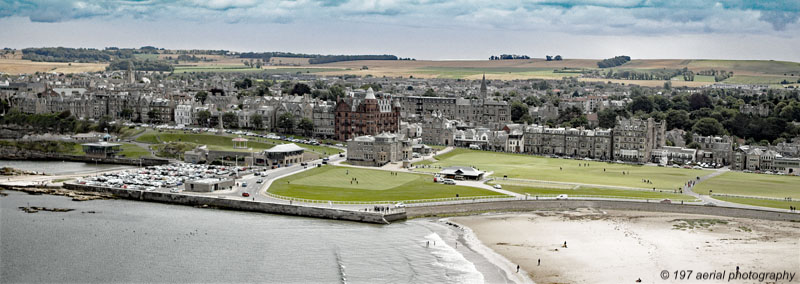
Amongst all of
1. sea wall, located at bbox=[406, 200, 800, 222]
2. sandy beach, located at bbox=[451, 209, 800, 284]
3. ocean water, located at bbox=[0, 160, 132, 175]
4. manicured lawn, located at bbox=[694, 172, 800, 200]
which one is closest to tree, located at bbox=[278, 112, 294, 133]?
ocean water, located at bbox=[0, 160, 132, 175]

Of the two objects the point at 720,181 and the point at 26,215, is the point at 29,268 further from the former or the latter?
the point at 720,181

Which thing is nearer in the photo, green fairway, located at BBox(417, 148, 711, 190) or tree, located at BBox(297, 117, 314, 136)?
green fairway, located at BBox(417, 148, 711, 190)

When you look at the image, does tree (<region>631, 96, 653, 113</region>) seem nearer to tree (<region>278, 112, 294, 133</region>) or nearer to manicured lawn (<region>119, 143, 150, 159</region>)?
tree (<region>278, 112, 294, 133</region>)

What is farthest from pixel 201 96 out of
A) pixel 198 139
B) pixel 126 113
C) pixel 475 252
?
pixel 475 252

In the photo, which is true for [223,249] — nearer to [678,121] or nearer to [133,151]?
[133,151]

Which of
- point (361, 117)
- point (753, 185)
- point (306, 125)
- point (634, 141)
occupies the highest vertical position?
point (361, 117)

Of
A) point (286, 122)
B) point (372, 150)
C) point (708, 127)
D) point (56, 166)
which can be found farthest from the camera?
point (708, 127)
